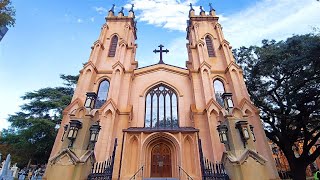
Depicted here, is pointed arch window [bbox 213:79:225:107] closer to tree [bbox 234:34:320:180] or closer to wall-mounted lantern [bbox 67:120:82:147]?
tree [bbox 234:34:320:180]

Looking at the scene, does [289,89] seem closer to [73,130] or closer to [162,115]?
[162,115]

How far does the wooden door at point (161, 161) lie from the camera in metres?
13.6

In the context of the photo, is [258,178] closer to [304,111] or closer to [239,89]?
[239,89]

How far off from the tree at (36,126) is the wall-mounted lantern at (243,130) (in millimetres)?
16772

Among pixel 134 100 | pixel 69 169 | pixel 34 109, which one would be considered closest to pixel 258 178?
pixel 69 169

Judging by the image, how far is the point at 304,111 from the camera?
658 inches

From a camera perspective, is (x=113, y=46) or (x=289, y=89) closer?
(x=289, y=89)

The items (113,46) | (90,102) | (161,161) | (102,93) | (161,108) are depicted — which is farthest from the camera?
(113,46)

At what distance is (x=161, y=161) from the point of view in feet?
46.3

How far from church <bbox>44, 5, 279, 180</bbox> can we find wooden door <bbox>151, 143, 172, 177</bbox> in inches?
2.7

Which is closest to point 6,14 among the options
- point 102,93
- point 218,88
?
point 102,93

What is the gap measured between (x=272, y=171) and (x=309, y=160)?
5852 mm

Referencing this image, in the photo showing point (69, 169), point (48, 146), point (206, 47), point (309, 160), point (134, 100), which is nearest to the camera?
point (69, 169)

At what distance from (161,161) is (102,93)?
25.5ft
